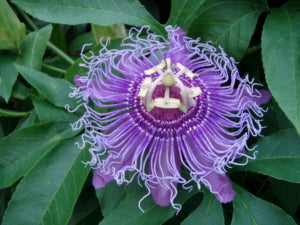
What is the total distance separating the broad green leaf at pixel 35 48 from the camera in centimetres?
162

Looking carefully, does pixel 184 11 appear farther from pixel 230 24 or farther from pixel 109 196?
pixel 109 196

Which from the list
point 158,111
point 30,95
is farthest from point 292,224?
point 30,95

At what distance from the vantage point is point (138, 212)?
130 cm

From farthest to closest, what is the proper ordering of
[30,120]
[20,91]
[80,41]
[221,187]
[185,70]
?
[80,41] → [20,91] → [30,120] → [185,70] → [221,187]

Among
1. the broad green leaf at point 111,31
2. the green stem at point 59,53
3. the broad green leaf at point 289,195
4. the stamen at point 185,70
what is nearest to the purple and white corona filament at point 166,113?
the stamen at point 185,70

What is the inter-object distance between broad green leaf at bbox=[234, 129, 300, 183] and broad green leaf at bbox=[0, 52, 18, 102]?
0.83 m

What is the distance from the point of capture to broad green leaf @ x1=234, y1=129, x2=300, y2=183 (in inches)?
48.6

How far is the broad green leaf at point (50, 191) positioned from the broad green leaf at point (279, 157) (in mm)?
493

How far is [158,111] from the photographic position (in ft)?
4.76

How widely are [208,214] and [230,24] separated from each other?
59cm

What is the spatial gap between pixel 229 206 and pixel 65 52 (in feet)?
3.14

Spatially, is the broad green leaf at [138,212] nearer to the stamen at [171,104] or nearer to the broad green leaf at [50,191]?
the broad green leaf at [50,191]

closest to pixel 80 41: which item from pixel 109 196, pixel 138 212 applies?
pixel 109 196

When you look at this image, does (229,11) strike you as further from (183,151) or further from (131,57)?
(183,151)
